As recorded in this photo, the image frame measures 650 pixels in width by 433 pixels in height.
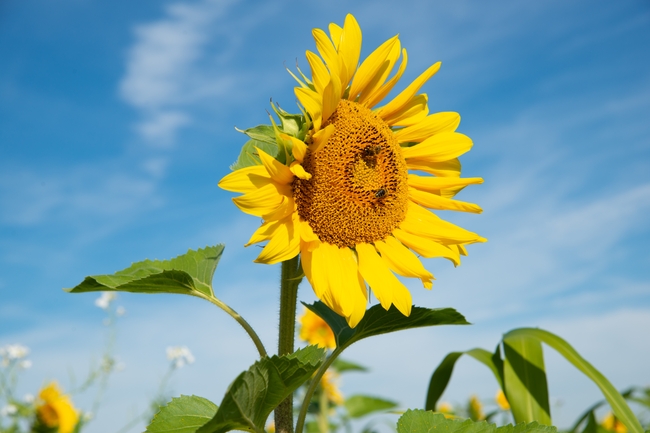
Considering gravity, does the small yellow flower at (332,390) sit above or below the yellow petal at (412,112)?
below

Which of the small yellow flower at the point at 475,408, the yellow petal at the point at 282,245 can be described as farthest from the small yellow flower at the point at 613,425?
the yellow petal at the point at 282,245

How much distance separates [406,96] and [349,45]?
11.2 inches

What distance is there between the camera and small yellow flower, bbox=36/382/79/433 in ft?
14.0

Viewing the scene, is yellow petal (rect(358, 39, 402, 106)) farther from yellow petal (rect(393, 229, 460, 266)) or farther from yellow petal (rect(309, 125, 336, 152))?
yellow petal (rect(393, 229, 460, 266))

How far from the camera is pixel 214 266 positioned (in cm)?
191

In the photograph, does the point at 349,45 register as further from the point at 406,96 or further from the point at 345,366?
the point at 345,366

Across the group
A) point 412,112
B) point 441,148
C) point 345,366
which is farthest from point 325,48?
point 345,366

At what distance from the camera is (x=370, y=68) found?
1.81 metres

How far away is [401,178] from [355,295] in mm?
455

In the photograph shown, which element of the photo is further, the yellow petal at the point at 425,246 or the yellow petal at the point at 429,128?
the yellow petal at the point at 429,128

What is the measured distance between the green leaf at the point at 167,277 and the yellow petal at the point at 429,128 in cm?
73

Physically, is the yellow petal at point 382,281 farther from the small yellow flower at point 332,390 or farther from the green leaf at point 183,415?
the small yellow flower at point 332,390

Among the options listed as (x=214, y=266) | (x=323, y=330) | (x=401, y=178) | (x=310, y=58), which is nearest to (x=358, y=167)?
(x=401, y=178)

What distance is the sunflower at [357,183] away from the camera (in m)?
1.58
